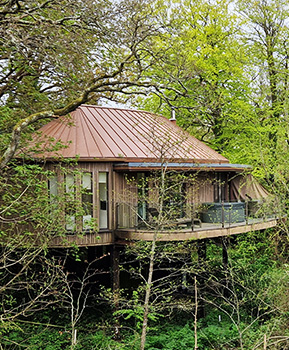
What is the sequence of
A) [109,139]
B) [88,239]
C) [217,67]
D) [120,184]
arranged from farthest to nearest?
[217,67], [109,139], [120,184], [88,239]

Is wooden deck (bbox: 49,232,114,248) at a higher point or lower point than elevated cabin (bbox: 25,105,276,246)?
lower

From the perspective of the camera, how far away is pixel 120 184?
13.4m

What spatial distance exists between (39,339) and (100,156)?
5.98 meters

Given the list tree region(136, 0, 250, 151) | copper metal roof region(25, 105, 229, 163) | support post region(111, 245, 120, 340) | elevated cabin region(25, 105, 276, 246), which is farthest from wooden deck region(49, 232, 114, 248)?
tree region(136, 0, 250, 151)

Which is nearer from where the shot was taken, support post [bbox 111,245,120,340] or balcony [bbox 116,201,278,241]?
support post [bbox 111,245,120,340]

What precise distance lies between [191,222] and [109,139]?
165 inches

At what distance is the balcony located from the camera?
1240 cm

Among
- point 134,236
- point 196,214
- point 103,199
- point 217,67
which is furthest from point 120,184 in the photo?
point 217,67

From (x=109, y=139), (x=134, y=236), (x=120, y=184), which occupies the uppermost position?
(x=109, y=139)

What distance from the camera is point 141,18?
1148cm

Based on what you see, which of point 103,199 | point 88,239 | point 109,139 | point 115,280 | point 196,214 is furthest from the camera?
point 196,214

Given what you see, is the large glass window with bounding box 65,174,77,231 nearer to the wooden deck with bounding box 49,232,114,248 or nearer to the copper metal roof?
the wooden deck with bounding box 49,232,114,248

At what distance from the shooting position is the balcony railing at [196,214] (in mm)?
12773

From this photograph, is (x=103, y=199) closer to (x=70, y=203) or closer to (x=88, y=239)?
(x=88, y=239)
